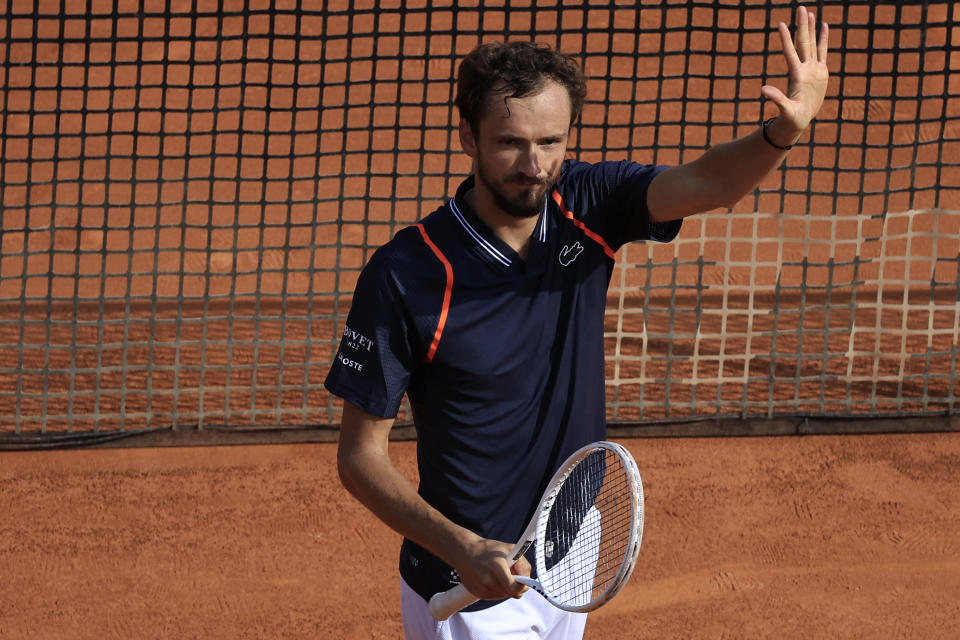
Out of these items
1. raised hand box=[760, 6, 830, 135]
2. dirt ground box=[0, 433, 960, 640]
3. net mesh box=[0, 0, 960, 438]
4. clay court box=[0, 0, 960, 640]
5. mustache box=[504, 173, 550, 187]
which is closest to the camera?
raised hand box=[760, 6, 830, 135]

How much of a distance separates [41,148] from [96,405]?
12.6 ft

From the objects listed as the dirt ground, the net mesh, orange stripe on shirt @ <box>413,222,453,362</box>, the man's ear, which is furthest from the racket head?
the net mesh

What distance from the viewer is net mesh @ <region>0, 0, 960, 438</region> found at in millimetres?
7145

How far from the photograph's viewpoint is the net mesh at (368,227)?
714 cm

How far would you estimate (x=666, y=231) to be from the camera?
292 centimetres

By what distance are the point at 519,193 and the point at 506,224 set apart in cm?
17

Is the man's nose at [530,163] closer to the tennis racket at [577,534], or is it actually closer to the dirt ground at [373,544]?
the tennis racket at [577,534]

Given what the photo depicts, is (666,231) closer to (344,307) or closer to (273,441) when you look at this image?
(273,441)

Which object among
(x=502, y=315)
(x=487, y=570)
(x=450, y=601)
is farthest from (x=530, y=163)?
(x=450, y=601)

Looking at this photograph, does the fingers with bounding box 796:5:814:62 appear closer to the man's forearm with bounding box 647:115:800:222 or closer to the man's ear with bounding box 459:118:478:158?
the man's forearm with bounding box 647:115:800:222

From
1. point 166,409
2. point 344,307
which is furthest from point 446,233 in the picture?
point 344,307

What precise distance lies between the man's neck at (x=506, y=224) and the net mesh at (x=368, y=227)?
4082 mm

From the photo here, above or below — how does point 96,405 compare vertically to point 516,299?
below

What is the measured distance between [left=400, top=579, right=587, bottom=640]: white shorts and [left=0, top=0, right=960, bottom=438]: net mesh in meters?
3.76
